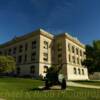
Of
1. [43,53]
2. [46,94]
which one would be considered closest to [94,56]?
[43,53]

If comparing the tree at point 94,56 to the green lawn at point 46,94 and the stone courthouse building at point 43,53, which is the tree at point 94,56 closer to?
the stone courthouse building at point 43,53

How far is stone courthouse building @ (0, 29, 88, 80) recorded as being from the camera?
53.4 metres

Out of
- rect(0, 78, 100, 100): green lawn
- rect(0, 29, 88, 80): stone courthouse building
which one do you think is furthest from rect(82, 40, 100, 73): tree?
rect(0, 78, 100, 100): green lawn

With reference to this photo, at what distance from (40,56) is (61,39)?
35.0ft

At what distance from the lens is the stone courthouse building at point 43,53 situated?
5344 cm

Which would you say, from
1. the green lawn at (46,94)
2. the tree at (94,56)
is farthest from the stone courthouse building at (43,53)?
the green lawn at (46,94)

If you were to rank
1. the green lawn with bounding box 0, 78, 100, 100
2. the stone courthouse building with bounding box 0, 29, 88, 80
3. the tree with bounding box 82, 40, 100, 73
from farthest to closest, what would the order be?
the stone courthouse building with bounding box 0, 29, 88, 80
the tree with bounding box 82, 40, 100, 73
the green lawn with bounding box 0, 78, 100, 100

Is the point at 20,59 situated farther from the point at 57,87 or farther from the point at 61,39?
the point at 57,87

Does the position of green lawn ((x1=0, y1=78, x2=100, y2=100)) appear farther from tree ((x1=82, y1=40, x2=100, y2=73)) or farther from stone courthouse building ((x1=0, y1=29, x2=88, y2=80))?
stone courthouse building ((x1=0, y1=29, x2=88, y2=80))

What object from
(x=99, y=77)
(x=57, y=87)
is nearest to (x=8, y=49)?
(x=99, y=77)

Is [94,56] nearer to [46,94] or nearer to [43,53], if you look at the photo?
[43,53]

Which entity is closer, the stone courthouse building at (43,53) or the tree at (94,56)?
the tree at (94,56)

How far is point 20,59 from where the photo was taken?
195 feet

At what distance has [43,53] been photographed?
54.2 meters
